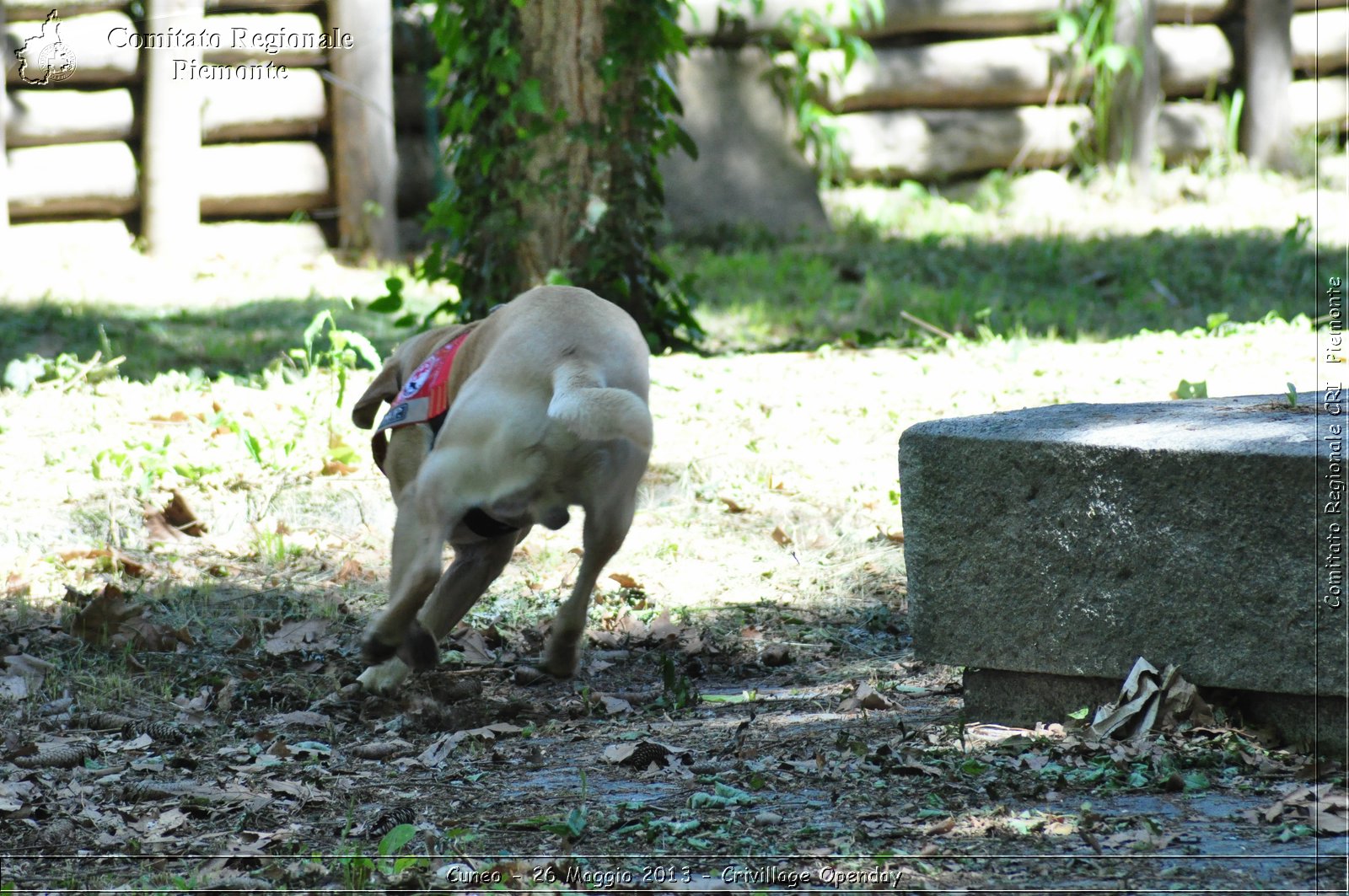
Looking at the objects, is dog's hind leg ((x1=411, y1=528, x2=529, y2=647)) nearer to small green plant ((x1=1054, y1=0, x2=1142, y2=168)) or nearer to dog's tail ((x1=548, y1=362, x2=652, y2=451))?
dog's tail ((x1=548, y1=362, x2=652, y2=451))

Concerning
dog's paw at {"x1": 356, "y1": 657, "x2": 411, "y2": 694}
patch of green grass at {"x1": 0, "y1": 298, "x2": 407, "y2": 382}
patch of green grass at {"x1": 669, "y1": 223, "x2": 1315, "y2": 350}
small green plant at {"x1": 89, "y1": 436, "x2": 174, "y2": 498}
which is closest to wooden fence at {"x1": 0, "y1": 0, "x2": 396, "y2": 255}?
patch of green grass at {"x1": 0, "y1": 298, "x2": 407, "y2": 382}

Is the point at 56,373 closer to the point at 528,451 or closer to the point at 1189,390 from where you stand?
the point at 528,451

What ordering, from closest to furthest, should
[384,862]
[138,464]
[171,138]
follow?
[384,862], [138,464], [171,138]

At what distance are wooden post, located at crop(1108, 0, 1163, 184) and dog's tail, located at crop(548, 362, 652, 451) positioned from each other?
30.5 ft

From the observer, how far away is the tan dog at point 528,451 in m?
3.68

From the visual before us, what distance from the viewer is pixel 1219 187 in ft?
38.8

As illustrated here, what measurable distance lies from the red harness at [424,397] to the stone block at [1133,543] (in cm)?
138

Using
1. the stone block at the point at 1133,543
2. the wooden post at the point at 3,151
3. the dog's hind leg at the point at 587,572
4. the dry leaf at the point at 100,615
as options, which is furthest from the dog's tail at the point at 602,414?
the wooden post at the point at 3,151

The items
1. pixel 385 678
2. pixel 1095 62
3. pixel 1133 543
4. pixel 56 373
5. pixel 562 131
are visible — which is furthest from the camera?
pixel 1095 62

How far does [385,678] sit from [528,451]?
3.29 ft

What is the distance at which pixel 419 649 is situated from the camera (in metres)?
4.07

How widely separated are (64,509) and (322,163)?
18.5 feet

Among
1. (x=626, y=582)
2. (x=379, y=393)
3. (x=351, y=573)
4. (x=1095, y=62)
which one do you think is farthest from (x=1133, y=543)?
(x=1095, y=62)

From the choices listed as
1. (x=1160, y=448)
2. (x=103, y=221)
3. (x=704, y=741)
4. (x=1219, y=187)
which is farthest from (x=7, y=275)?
(x=1219, y=187)
